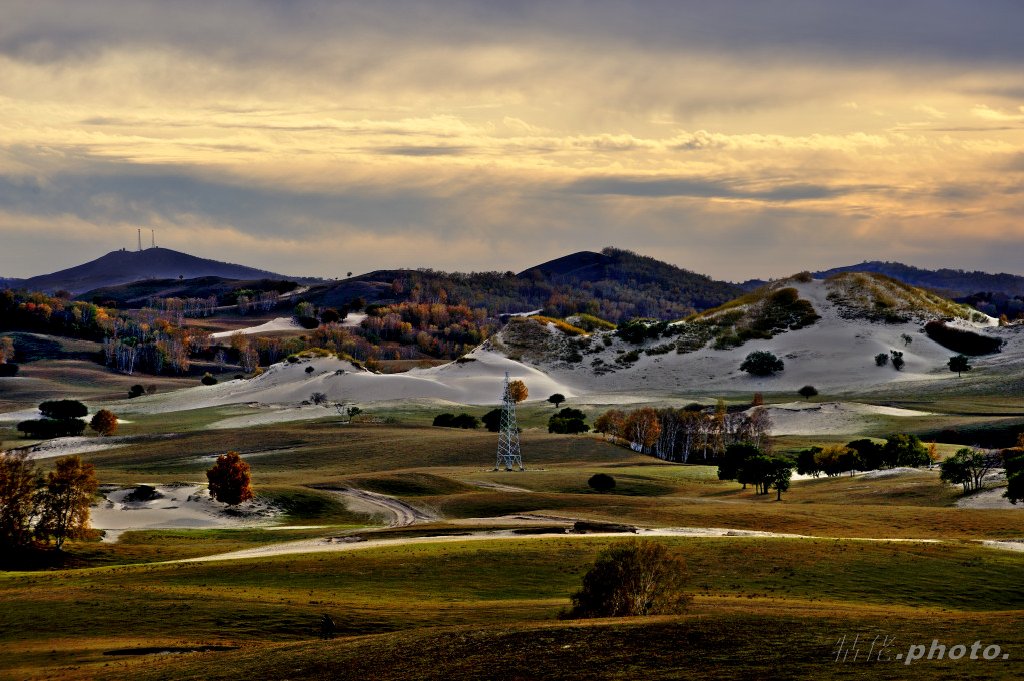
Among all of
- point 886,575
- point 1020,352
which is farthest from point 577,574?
point 1020,352

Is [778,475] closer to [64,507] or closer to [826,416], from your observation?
→ [64,507]

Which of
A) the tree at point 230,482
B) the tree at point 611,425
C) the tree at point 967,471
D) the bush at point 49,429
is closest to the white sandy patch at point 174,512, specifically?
the tree at point 230,482

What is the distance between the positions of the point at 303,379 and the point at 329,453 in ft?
303

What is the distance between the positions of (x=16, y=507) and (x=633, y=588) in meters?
42.5

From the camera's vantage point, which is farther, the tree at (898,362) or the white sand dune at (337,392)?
the tree at (898,362)

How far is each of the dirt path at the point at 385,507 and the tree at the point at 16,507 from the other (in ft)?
72.0

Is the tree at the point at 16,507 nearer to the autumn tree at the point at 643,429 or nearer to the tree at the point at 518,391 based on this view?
the autumn tree at the point at 643,429

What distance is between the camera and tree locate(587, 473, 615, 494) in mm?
85562

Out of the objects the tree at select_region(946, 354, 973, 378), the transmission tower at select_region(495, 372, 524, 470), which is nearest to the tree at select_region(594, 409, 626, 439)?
the transmission tower at select_region(495, 372, 524, 470)

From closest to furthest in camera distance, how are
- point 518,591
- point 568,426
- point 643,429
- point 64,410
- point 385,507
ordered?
point 518,591, point 385,507, point 643,429, point 568,426, point 64,410

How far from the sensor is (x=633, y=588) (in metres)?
34.0

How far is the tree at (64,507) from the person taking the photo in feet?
202

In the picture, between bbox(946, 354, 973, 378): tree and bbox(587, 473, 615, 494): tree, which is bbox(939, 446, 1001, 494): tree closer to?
bbox(587, 473, 615, 494): tree

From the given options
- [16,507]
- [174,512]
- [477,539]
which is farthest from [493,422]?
[477,539]
